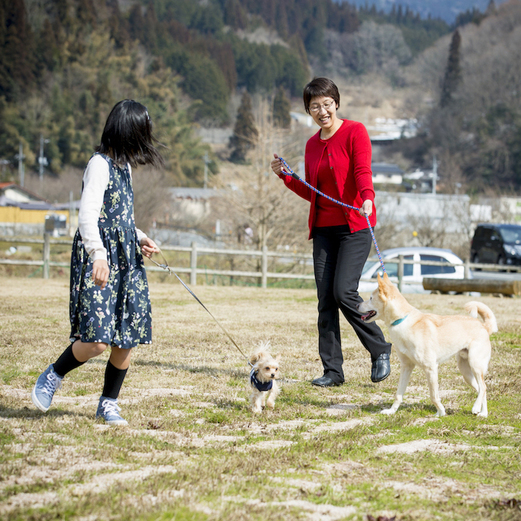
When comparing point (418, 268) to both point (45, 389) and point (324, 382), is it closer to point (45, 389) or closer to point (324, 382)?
point (324, 382)

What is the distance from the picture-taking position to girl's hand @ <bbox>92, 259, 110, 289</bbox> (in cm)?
354

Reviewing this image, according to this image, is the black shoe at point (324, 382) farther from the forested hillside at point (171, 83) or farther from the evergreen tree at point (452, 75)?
the evergreen tree at point (452, 75)

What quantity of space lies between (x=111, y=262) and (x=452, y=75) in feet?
315

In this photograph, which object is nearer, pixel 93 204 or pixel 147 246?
pixel 93 204

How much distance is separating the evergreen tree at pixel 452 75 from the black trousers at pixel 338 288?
84.4 metres

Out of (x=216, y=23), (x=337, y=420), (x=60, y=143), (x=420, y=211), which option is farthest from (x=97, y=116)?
(x=216, y=23)

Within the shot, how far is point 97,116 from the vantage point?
2509 inches

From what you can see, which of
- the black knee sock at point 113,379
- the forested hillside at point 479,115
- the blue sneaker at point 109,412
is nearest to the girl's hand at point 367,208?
the black knee sock at point 113,379

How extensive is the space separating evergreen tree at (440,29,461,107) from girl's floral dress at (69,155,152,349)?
86.1 metres

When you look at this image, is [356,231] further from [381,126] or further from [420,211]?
[381,126]

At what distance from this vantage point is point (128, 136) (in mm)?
3812

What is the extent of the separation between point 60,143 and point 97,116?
4.33 m

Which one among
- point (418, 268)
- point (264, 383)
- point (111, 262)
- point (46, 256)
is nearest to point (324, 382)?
point (264, 383)

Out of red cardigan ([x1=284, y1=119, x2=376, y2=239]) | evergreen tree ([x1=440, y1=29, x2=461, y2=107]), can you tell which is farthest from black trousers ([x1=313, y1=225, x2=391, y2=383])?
evergreen tree ([x1=440, y1=29, x2=461, y2=107])
